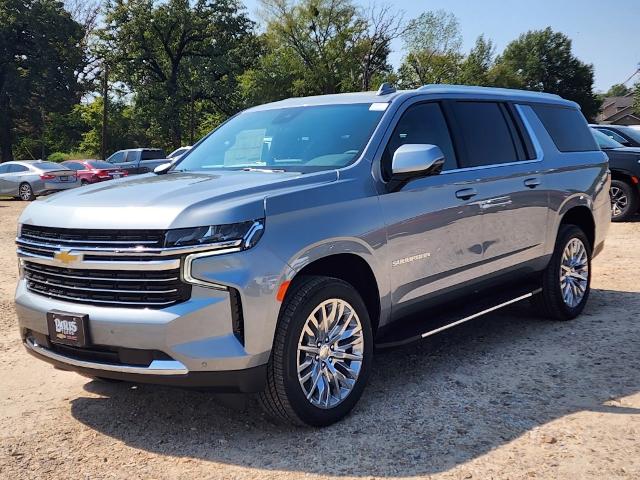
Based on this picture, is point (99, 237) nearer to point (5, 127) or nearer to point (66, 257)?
point (66, 257)

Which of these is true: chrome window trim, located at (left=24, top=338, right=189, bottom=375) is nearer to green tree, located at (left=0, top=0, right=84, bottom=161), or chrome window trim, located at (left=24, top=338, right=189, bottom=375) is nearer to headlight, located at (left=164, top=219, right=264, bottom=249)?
headlight, located at (left=164, top=219, right=264, bottom=249)

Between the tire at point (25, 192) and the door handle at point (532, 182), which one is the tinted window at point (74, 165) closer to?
the tire at point (25, 192)

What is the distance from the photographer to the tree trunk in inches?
1869

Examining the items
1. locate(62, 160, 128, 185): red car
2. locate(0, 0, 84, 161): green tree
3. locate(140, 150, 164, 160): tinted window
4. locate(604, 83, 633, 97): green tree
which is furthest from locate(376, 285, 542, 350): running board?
locate(604, 83, 633, 97): green tree

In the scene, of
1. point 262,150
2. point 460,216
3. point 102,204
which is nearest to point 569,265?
point 460,216

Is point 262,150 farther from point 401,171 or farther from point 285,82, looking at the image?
point 285,82

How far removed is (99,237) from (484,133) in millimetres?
3095

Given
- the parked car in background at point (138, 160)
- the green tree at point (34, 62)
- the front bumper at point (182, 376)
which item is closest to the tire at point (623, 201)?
the front bumper at point (182, 376)

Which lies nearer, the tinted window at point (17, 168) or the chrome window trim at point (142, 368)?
the chrome window trim at point (142, 368)

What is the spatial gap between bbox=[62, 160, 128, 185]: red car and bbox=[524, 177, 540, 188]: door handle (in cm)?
2043

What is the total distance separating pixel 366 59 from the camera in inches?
2064

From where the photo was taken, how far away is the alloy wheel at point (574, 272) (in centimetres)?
594

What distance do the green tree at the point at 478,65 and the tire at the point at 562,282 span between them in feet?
184

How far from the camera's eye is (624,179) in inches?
486
